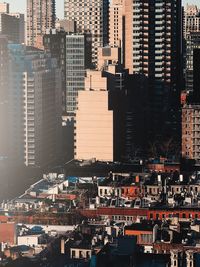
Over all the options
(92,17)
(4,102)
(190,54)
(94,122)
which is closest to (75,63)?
(190,54)

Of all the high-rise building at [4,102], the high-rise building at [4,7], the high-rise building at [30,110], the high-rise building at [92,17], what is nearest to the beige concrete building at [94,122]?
the high-rise building at [30,110]

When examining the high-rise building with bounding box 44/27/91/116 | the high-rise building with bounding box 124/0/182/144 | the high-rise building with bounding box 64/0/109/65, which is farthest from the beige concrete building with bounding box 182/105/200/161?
the high-rise building with bounding box 64/0/109/65

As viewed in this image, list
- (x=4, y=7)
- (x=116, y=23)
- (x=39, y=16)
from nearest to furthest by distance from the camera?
(x=116, y=23) → (x=4, y=7) → (x=39, y=16)

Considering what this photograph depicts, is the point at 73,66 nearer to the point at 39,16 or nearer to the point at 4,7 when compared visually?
the point at 4,7

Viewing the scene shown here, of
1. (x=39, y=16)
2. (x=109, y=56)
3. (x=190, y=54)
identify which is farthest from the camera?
(x=39, y=16)

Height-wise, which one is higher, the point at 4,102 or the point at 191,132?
the point at 4,102

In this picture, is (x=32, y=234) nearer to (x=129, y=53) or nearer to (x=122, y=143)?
(x=122, y=143)
